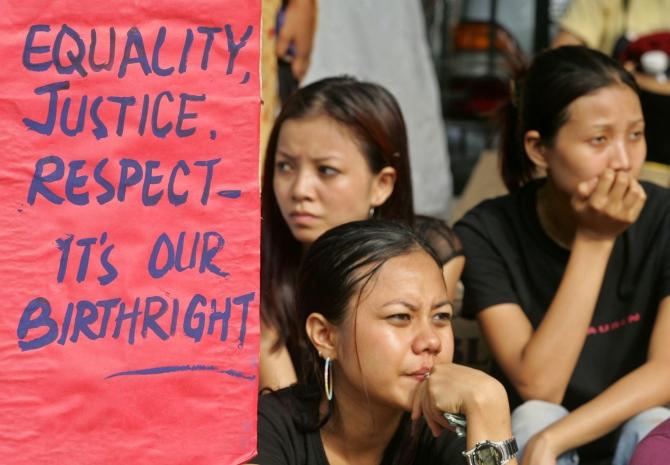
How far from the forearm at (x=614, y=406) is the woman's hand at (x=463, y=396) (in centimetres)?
66

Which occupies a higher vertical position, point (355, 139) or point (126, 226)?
point (355, 139)

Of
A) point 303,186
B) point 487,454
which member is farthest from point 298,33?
point 487,454

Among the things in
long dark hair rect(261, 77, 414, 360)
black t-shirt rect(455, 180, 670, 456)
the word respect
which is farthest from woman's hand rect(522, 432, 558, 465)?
the word respect

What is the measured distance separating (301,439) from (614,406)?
0.86m

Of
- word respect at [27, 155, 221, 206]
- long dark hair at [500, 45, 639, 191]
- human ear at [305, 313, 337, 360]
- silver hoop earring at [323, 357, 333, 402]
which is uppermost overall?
long dark hair at [500, 45, 639, 191]

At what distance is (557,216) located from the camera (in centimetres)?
342

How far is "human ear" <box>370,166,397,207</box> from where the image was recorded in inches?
136

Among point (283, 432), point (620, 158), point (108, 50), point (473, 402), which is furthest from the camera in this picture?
point (620, 158)

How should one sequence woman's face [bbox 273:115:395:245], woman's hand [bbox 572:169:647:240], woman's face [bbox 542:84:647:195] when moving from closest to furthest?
woman's hand [bbox 572:169:647:240] < woman's face [bbox 542:84:647:195] < woman's face [bbox 273:115:395:245]

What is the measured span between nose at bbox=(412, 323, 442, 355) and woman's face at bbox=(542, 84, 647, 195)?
3.01ft

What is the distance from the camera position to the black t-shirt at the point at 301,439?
259 centimetres

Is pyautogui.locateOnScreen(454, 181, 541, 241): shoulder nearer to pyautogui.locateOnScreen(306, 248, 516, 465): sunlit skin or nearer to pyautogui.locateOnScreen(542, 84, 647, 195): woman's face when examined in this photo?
pyautogui.locateOnScreen(542, 84, 647, 195): woman's face

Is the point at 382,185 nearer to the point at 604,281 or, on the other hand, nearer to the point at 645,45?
the point at 604,281

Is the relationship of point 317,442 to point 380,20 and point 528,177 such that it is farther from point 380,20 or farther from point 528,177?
point 380,20
